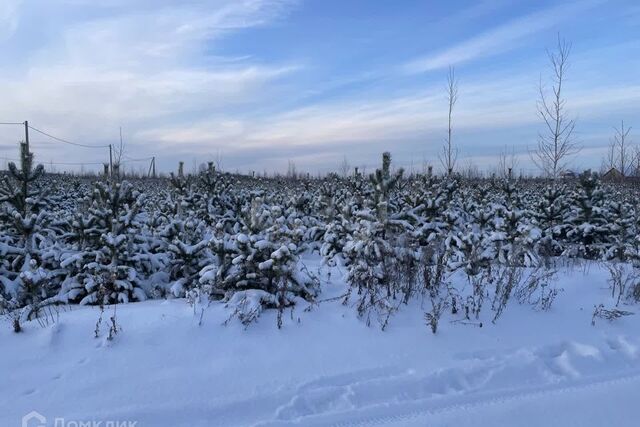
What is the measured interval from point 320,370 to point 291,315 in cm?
101

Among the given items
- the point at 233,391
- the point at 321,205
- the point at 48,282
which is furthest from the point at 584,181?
the point at 48,282

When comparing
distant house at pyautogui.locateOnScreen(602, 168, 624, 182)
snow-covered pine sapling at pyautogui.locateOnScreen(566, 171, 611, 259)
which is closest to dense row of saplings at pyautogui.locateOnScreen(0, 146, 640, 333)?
snow-covered pine sapling at pyautogui.locateOnScreen(566, 171, 611, 259)

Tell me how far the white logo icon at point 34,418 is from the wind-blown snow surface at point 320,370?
0.15 ft

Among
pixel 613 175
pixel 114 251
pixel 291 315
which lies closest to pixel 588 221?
pixel 291 315

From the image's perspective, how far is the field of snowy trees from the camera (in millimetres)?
3814

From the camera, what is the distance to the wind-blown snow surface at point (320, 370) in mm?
3537

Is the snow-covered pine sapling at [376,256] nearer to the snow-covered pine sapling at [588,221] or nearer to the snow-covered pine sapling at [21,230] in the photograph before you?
the snow-covered pine sapling at [21,230]

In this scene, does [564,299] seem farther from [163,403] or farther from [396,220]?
[163,403]

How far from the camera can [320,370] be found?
416cm

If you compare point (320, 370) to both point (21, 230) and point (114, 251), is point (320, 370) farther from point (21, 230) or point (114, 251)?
point (21, 230)

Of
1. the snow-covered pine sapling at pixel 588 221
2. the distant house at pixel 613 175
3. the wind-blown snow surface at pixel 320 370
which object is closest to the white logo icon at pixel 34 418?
the wind-blown snow surface at pixel 320 370

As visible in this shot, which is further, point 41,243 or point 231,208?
point 231,208

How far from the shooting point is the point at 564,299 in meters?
5.98

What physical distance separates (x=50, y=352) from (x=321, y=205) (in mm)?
8216
